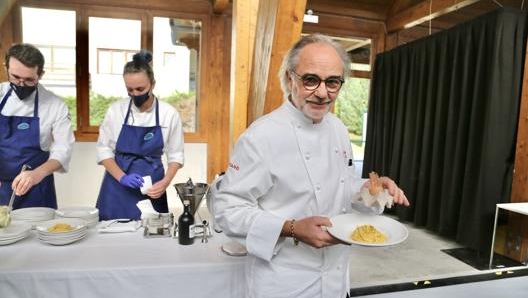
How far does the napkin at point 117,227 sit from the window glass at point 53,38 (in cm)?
346

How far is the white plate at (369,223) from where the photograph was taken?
1.12 metres

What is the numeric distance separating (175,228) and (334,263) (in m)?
0.89

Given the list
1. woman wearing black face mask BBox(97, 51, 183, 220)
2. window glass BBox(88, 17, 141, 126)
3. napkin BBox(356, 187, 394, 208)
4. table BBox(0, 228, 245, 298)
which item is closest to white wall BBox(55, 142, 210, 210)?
window glass BBox(88, 17, 141, 126)

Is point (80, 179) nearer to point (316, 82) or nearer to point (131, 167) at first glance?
point (131, 167)

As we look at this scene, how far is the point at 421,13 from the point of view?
4.83 m

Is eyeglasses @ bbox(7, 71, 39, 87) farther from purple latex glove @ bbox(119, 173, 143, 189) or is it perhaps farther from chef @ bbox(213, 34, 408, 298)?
chef @ bbox(213, 34, 408, 298)

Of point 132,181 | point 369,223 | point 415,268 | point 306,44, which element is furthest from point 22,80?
point 415,268

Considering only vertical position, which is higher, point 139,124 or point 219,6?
point 219,6

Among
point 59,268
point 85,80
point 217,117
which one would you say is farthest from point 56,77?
point 59,268

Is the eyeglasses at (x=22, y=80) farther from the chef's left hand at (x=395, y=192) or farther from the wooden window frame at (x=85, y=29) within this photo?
the wooden window frame at (x=85, y=29)

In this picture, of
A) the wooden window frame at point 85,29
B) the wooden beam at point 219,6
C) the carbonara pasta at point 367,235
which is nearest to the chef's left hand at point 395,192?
the carbonara pasta at point 367,235

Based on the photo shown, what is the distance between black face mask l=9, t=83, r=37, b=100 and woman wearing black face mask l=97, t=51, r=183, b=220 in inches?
17.3

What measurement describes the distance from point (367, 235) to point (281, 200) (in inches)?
12.6

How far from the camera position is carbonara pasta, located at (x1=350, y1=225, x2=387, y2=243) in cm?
116
